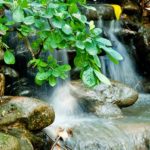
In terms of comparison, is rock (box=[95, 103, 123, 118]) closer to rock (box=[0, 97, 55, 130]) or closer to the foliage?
rock (box=[0, 97, 55, 130])

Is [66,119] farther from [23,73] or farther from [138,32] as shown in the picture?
[138,32]

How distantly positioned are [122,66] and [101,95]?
114 inches

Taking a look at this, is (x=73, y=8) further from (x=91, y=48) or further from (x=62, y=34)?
(x=91, y=48)

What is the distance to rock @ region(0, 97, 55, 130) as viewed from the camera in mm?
4234

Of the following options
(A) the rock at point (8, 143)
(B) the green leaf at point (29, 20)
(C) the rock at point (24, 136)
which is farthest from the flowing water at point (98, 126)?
(B) the green leaf at point (29, 20)

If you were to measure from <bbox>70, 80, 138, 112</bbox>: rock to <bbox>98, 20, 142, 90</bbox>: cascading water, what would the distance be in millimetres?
2065

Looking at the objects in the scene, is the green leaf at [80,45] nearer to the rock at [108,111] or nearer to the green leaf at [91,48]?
the green leaf at [91,48]

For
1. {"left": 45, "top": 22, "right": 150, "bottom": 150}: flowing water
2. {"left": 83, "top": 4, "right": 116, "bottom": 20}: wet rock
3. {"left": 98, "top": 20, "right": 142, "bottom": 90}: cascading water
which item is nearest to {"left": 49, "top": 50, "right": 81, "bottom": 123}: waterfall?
{"left": 45, "top": 22, "right": 150, "bottom": 150}: flowing water

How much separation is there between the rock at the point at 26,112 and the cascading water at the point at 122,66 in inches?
181

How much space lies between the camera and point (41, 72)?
2.22 metres

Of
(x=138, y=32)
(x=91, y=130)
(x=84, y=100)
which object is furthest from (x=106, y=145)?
(x=138, y=32)

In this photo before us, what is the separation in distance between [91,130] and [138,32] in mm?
5138

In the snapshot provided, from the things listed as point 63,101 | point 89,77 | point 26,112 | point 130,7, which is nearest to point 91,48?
point 89,77

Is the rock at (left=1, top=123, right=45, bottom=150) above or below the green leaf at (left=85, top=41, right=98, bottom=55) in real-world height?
below
